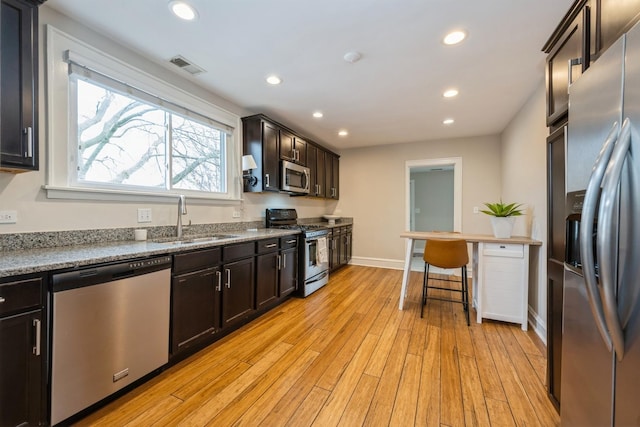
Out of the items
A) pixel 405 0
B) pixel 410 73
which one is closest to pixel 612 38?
pixel 405 0

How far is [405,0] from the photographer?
161 cm

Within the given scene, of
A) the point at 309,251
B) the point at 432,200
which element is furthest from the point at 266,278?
the point at 432,200

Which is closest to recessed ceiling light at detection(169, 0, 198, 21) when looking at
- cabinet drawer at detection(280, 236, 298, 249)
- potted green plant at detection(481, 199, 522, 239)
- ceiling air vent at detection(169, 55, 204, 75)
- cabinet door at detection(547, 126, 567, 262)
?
ceiling air vent at detection(169, 55, 204, 75)

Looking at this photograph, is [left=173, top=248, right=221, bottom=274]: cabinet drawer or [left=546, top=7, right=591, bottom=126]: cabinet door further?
[left=173, top=248, right=221, bottom=274]: cabinet drawer

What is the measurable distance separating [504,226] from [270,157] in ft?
9.59

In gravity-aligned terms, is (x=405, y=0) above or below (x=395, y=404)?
above

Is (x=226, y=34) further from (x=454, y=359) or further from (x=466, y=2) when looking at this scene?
(x=454, y=359)

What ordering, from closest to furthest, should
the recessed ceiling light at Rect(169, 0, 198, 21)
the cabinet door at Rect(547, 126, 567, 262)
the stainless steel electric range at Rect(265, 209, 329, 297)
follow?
the cabinet door at Rect(547, 126, 567, 262) → the recessed ceiling light at Rect(169, 0, 198, 21) → the stainless steel electric range at Rect(265, 209, 329, 297)

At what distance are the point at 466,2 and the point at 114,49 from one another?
265cm

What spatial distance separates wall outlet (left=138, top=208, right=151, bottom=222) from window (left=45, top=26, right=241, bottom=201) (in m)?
0.12

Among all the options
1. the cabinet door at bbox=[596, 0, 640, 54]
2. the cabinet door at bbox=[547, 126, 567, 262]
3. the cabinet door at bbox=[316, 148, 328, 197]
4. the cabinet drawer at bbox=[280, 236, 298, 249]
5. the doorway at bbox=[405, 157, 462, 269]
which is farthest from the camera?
the doorway at bbox=[405, 157, 462, 269]

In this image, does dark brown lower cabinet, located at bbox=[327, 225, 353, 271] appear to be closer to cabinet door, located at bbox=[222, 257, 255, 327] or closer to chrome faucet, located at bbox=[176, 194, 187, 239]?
cabinet door, located at bbox=[222, 257, 255, 327]

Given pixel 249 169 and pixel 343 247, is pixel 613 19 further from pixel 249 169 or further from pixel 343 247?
pixel 343 247

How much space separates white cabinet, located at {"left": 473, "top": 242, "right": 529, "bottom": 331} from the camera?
8.49 feet
